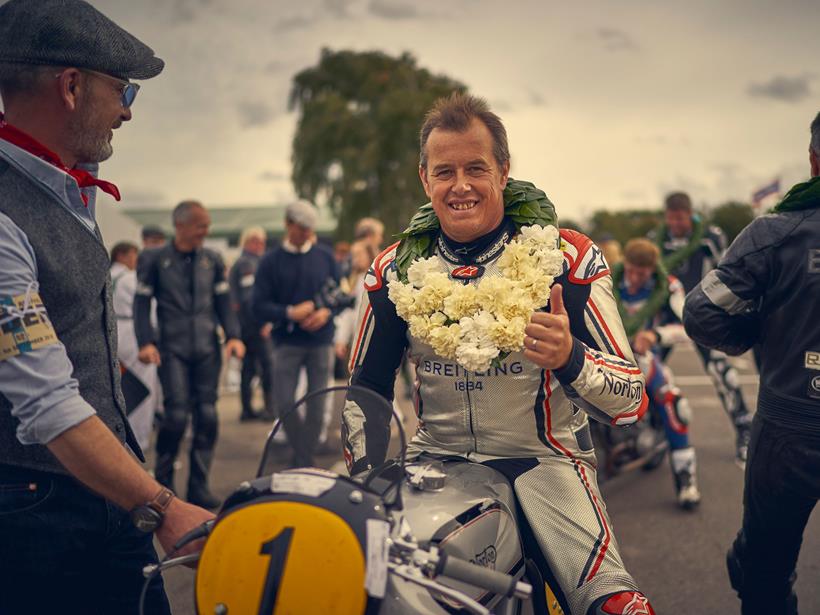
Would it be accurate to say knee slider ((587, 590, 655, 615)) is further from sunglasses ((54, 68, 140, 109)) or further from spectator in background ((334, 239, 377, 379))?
spectator in background ((334, 239, 377, 379))

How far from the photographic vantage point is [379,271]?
2939mm

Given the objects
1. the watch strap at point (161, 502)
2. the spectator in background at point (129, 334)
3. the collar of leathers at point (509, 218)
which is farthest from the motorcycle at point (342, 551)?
the spectator in background at point (129, 334)

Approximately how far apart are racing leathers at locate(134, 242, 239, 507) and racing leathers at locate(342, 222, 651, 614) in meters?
3.53

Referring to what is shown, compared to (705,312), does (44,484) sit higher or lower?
lower

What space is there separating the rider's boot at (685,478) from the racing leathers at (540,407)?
3.38m

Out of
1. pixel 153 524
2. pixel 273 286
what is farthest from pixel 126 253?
pixel 153 524

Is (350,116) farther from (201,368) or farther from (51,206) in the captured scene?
(51,206)

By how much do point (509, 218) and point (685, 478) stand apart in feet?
12.1

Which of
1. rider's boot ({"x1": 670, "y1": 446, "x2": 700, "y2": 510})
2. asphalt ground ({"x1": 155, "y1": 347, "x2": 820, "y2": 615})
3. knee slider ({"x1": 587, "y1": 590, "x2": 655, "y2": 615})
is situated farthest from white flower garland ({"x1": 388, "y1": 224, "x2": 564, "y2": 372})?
rider's boot ({"x1": 670, "y1": 446, "x2": 700, "y2": 510})

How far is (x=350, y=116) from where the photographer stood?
3472cm

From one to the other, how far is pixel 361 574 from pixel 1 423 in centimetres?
107

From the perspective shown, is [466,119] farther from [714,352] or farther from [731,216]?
[731,216]

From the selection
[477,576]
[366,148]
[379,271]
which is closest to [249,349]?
[379,271]

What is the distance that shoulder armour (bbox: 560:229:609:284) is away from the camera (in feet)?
8.64
